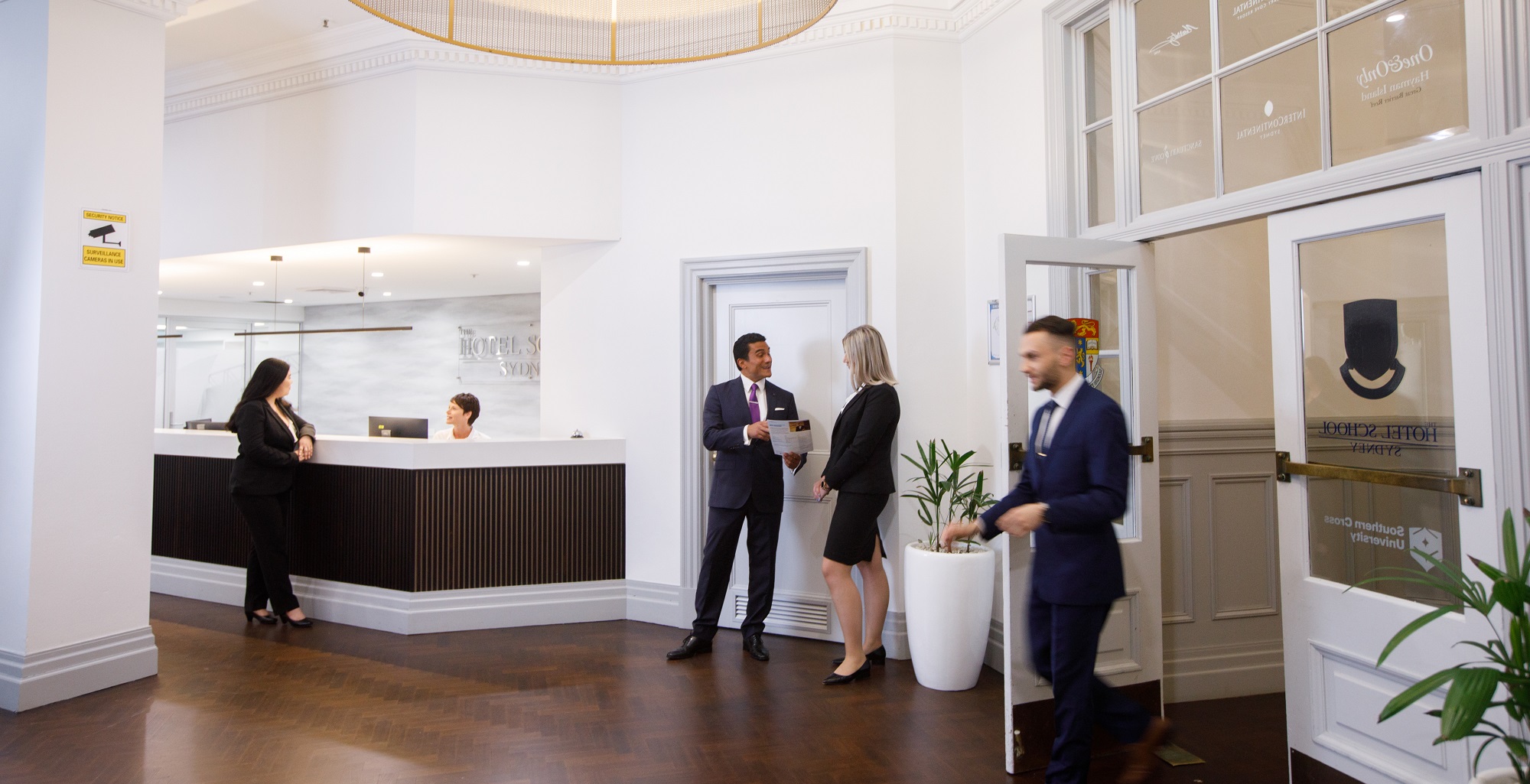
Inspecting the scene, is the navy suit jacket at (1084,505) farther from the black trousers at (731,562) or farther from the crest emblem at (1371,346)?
the black trousers at (731,562)

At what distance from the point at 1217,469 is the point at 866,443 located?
65.5 inches

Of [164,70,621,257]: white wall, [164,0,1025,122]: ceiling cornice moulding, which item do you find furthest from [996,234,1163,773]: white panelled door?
[164,70,621,257]: white wall

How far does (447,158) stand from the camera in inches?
213

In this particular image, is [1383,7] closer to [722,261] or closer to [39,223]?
[722,261]

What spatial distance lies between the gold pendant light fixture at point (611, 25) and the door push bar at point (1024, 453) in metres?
1.72

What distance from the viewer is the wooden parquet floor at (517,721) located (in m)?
3.21

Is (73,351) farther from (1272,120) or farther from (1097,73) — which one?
(1272,120)

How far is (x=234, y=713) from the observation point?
3797mm

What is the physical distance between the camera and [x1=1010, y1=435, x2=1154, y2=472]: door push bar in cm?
332

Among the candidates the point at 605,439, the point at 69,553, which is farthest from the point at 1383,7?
the point at 69,553

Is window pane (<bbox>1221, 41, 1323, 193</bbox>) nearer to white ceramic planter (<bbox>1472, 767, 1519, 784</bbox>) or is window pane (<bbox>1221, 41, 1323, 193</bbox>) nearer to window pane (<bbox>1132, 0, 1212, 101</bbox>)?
window pane (<bbox>1132, 0, 1212, 101</bbox>)

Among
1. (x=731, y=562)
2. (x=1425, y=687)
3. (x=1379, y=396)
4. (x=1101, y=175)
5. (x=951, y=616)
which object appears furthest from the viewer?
(x=731, y=562)

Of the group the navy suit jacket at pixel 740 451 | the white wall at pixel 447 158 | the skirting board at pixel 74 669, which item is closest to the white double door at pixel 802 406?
the navy suit jacket at pixel 740 451

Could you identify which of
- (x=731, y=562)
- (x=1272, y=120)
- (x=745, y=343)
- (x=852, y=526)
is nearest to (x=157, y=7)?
(x=745, y=343)
